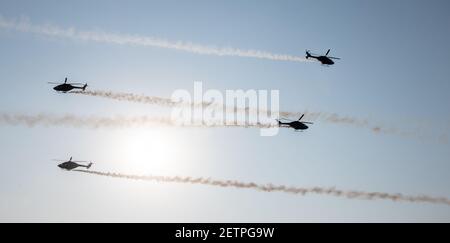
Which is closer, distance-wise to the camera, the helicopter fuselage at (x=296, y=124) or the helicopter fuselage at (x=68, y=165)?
the helicopter fuselage at (x=296, y=124)

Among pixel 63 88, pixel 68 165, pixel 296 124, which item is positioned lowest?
pixel 68 165

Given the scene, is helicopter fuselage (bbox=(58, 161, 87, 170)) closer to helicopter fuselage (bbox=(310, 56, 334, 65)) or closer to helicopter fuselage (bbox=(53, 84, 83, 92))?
helicopter fuselage (bbox=(53, 84, 83, 92))

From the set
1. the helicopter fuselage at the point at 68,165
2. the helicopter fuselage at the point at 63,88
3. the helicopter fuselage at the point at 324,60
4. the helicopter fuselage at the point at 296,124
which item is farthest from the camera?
the helicopter fuselage at the point at 68,165

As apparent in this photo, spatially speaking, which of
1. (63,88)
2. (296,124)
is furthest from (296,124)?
(63,88)

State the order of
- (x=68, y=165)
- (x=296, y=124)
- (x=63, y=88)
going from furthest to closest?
(x=68, y=165), (x=296, y=124), (x=63, y=88)

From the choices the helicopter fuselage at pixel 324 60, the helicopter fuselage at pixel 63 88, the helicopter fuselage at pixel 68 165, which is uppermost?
the helicopter fuselage at pixel 324 60

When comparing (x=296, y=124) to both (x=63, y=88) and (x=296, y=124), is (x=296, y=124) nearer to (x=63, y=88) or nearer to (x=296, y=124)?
(x=296, y=124)

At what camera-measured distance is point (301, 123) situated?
96125mm

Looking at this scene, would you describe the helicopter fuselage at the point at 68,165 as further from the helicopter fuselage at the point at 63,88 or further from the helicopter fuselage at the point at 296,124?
the helicopter fuselage at the point at 296,124

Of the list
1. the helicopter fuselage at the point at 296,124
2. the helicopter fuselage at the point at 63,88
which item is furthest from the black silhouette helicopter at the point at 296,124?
the helicopter fuselage at the point at 63,88

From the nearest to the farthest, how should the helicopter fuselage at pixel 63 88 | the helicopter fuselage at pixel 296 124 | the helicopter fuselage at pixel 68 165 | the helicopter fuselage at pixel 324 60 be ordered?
the helicopter fuselage at pixel 63 88 → the helicopter fuselage at pixel 296 124 → the helicopter fuselage at pixel 324 60 → the helicopter fuselage at pixel 68 165
